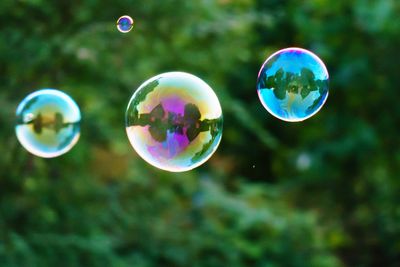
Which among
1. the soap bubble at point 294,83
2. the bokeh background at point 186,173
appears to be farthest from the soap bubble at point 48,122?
the soap bubble at point 294,83

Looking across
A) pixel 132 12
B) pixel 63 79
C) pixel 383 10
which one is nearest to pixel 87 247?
pixel 63 79

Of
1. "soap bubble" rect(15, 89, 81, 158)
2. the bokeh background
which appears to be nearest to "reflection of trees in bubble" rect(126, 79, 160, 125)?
"soap bubble" rect(15, 89, 81, 158)

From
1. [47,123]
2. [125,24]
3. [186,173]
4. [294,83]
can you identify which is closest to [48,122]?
[47,123]

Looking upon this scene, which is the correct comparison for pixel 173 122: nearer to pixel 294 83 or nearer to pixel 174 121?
pixel 174 121

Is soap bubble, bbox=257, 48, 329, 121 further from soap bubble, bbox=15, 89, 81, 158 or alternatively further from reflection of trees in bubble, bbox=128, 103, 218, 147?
soap bubble, bbox=15, 89, 81, 158

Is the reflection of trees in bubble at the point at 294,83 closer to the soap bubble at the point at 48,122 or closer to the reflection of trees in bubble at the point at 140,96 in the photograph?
the reflection of trees in bubble at the point at 140,96

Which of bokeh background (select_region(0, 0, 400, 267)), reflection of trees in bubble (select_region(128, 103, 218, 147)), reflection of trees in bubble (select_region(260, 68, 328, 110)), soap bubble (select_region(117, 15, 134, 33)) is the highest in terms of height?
bokeh background (select_region(0, 0, 400, 267))
